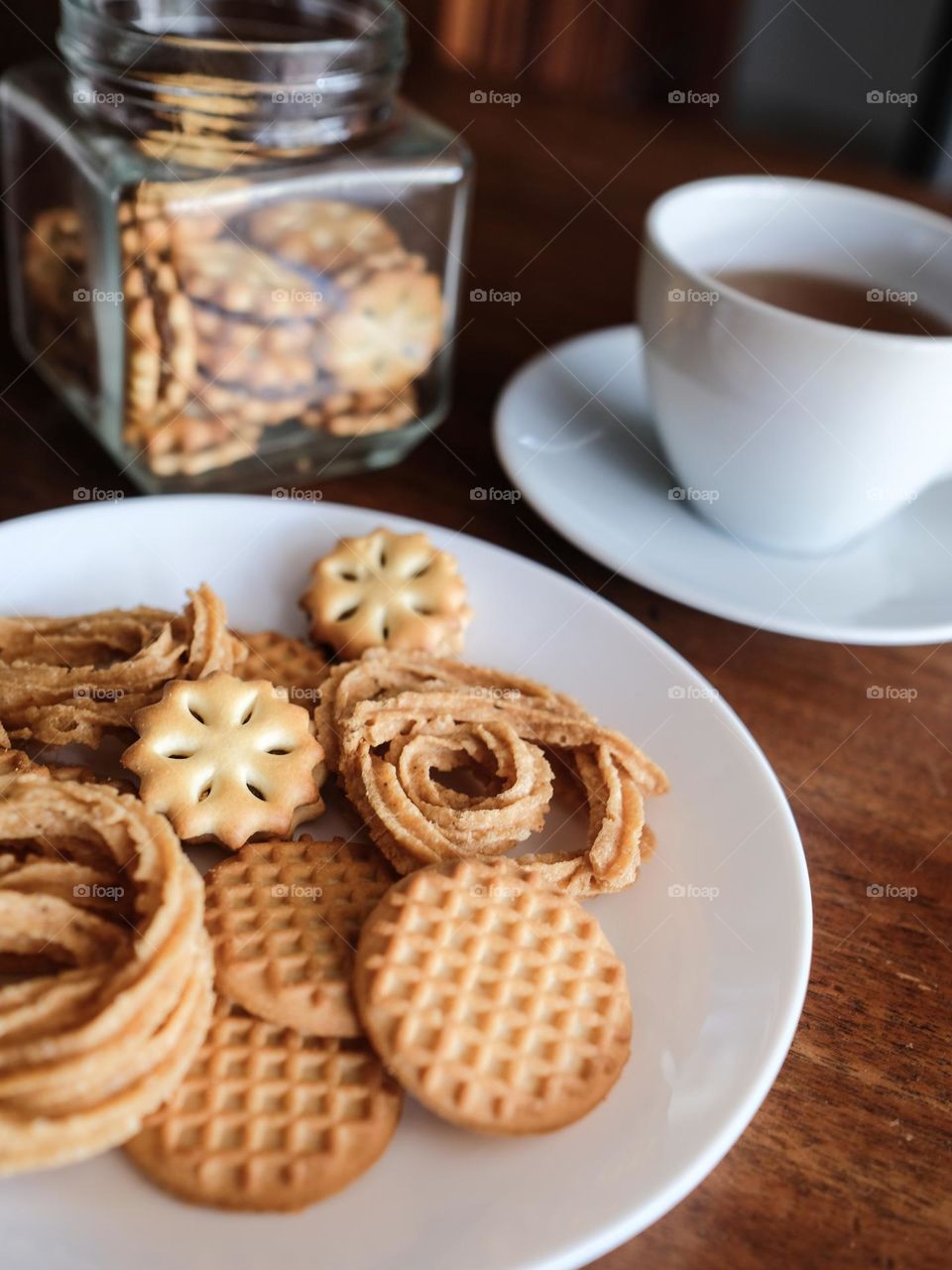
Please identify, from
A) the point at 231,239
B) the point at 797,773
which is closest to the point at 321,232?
the point at 231,239

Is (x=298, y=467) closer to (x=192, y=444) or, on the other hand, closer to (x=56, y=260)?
(x=192, y=444)

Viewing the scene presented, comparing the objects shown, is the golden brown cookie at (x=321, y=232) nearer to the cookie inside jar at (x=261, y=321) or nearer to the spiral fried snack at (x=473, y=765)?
the cookie inside jar at (x=261, y=321)

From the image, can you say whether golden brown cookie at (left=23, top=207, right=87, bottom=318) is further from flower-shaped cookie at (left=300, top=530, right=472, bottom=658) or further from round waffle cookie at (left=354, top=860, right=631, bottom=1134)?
round waffle cookie at (left=354, top=860, right=631, bottom=1134)

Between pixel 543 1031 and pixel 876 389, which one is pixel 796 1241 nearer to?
pixel 543 1031

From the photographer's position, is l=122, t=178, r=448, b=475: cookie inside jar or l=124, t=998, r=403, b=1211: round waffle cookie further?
l=122, t=178, r=448, b=475: cookie inside jar

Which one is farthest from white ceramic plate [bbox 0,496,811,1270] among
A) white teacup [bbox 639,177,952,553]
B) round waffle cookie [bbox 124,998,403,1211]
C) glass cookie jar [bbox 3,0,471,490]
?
white teacup [bbox 639,177,952,553]

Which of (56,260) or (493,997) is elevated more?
(56,260)

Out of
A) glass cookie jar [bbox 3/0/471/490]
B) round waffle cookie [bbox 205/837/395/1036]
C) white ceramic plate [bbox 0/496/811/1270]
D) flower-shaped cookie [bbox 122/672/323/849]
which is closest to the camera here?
white ceramic plate [bbox 0/496/811/1270]
